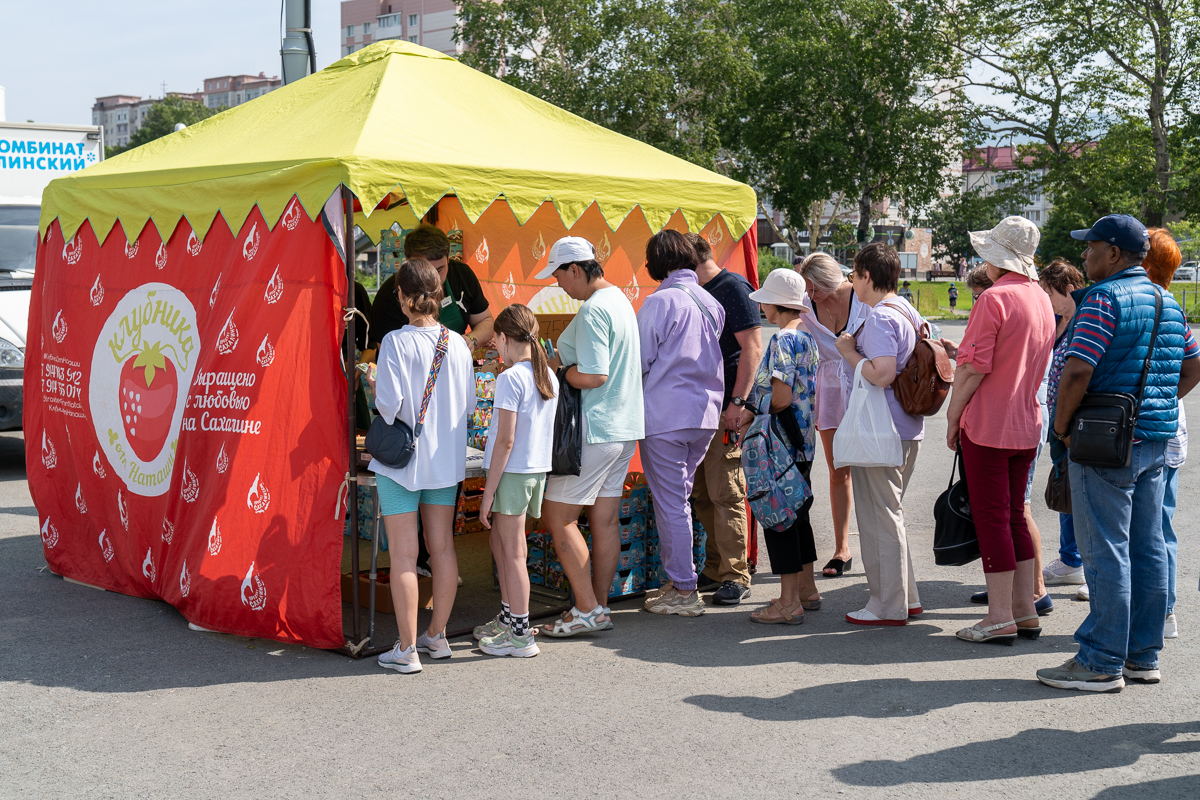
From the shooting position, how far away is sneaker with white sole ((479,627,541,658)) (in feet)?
15.6

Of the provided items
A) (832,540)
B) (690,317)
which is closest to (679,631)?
(690,317)

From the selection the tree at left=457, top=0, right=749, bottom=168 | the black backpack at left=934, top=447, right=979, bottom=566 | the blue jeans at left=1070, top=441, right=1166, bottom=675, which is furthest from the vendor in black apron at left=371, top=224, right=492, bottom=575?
the tree at left=457, top=0, right=749, bottom=168

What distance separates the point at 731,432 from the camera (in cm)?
554

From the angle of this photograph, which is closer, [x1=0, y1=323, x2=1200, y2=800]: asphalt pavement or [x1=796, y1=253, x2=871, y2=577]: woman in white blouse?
[x1=0, y1=323, x2=1200, y2=800]: asphalt pavement

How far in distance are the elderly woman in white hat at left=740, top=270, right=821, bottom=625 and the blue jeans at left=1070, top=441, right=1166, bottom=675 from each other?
1.29 meters

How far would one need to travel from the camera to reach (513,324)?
4.55 metres

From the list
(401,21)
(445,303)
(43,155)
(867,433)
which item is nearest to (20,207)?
(43,155)

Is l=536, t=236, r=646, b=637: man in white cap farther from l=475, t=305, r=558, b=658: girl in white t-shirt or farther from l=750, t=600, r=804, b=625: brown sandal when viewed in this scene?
l=750, t=600, r=804, b=625: brown sandal

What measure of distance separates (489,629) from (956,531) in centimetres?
231

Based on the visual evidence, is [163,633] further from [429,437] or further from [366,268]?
[366,268]

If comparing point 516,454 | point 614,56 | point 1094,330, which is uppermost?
point 614,56

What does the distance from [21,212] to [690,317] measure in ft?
27.7

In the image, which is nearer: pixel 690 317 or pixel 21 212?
pixel 690 317

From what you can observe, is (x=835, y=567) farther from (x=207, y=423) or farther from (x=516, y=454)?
(x=207, y=423)
